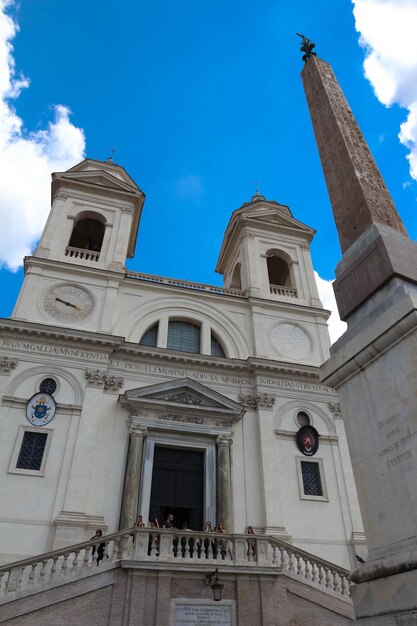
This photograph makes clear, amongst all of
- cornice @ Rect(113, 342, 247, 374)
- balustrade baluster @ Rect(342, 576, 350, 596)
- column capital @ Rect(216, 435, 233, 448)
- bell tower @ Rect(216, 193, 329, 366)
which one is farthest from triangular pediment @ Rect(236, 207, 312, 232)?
balustrade baluster @ Rect(342, 576, 350, 596)

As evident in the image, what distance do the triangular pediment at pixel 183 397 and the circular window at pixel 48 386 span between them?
242 centimetres

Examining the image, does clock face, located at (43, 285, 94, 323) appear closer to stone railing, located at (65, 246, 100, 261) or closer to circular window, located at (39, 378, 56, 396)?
stone railing, located at (65, 246, 100, 261)

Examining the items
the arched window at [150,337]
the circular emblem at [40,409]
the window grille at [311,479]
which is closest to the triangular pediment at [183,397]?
the circular emblem at [40,409]

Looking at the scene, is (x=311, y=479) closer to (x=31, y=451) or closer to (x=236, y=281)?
(x=31, y=451)

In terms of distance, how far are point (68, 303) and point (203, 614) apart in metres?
12.3

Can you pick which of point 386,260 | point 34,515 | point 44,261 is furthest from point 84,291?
point 386,260

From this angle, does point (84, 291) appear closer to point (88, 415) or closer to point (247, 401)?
point (88, 415)

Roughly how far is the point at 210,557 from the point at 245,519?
15.0ft

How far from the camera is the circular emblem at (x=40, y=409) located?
604 inches

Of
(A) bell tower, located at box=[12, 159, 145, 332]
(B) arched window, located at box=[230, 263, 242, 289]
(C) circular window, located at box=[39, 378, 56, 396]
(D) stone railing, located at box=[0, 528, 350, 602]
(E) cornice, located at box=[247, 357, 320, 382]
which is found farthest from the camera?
(B) arched window, located at box=[230, 263, 242, 289]

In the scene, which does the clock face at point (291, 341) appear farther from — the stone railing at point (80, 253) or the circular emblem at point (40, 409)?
the circular emblem at point (40, 409)

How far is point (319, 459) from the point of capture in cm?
1727

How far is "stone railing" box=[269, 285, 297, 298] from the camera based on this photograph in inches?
910

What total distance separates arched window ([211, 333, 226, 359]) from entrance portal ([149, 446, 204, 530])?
4.77 m
